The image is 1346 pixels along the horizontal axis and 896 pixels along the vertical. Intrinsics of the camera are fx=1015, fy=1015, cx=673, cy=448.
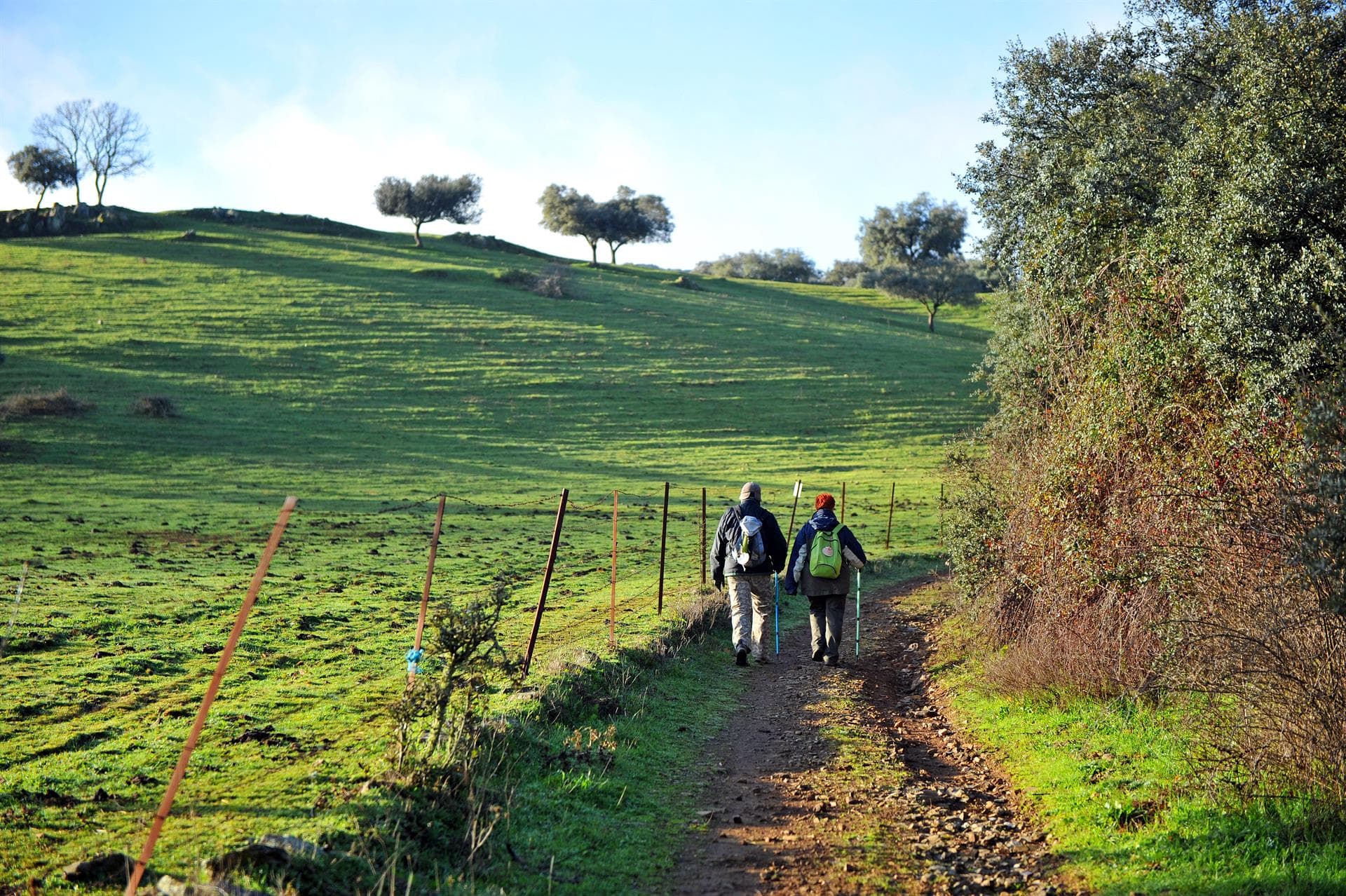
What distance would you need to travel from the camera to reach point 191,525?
2861 centimetres

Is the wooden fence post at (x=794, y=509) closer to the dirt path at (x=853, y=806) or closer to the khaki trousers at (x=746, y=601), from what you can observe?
the khaki trousers at (x=746, y=601)

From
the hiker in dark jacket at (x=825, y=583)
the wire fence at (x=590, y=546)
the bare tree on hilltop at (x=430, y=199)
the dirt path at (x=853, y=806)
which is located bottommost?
the wire fence at (x=590, y=546)

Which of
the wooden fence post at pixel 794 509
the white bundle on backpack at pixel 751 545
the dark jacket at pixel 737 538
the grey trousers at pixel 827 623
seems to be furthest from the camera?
the wooden fence post at pixel 794 509

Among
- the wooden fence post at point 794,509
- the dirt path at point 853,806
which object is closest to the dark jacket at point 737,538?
the wooden fence post at point 794,509

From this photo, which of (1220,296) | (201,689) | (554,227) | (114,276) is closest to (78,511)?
(201,689)

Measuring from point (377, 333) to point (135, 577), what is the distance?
44.3 m

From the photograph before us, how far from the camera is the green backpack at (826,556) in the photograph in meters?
14.5

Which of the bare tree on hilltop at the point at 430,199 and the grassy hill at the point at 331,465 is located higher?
the bare tree on hilltop at the point at 430,199

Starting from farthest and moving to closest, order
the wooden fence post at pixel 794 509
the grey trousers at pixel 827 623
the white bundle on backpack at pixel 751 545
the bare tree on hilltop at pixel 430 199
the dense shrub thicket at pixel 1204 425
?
1. the bare tree on hilltop at pixel 430 199
2. the wooden fence post at pixel 794 509
3. the grey trousers at pixel 827 623
4. the white bundle on backpack at pixel 751 545
5. the dense shrub thicket at pixel 1204 425

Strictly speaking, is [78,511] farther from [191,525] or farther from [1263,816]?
[1263,816]

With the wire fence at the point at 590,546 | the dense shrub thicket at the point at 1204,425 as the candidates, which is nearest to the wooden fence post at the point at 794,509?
the wire fence at the point at 590,546

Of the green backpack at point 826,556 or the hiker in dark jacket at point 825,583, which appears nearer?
the green backpack at point 826,556

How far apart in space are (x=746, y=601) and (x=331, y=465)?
3007 centimetres

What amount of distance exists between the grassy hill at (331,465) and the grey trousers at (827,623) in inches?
106
